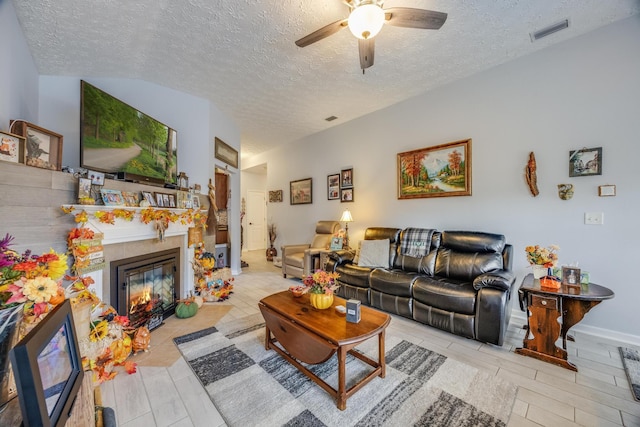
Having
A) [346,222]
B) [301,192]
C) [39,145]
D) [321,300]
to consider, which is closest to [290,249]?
[346,222]

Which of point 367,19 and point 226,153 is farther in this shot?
point 226,153

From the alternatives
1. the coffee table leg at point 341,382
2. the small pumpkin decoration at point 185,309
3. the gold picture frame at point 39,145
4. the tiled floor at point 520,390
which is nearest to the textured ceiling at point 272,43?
the gold picture frame at point 39,145

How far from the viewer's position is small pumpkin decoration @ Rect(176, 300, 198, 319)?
2793mm

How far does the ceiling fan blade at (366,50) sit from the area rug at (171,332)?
2964 mm

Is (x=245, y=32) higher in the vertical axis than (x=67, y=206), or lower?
higher

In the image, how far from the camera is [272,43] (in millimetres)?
2471

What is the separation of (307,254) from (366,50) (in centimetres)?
297

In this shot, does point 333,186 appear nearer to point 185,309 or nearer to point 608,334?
point 185,309

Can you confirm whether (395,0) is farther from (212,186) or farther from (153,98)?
(212,186)

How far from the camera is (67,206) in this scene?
72.0 inches

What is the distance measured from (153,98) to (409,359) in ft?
13.7

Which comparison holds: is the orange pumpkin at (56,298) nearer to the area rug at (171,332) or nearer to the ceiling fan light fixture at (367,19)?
the area rug at (171,332)

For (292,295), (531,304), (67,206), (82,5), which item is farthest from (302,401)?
(82,5)

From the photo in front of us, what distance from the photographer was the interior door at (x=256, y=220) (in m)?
8.04
